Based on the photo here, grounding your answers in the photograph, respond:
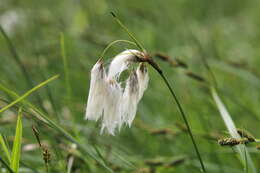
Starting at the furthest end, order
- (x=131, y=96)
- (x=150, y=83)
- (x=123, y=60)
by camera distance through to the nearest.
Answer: (x=150, y=83) < (x=131, y=96) < (x=123, y=60)

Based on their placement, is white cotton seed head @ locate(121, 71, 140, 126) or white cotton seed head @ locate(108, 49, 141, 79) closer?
white cotton seed head @ locate(108, 49, 141, 79)

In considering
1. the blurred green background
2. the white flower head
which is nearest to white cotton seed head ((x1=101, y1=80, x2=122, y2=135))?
the white flower head

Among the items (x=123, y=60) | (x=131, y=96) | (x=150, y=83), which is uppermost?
(x=123, y=60)

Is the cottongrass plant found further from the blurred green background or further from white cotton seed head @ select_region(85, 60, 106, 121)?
the blurred green background

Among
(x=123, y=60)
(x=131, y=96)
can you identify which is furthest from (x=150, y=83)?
(x=123, y=60)

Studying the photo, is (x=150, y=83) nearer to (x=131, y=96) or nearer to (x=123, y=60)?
(x=131, y=96)

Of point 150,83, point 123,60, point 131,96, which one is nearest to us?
point 123,60

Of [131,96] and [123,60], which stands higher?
[123,60]

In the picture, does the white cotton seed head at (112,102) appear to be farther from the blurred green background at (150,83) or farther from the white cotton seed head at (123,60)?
the blurred green background at (150,83)

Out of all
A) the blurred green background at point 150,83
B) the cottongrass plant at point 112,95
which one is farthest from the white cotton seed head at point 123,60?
the blurred green background at point 150,83
